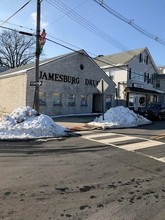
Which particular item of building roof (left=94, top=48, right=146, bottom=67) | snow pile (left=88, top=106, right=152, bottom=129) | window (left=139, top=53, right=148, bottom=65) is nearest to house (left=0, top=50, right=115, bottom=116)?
snow pile (left=88, top=106, right=152, bottom=129)

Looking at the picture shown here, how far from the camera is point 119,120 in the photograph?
63.7 ft

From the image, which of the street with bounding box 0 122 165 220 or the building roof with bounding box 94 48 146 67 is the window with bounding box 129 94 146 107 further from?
the street with bounding box 0 122 165 220

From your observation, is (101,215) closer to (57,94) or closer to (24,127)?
(24,127)

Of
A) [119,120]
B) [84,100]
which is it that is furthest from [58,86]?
[119,120]

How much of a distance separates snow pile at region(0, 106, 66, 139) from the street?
2.61 m

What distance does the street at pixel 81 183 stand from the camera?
4.85 m

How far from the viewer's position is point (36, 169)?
7.43m

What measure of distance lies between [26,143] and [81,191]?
6.41m

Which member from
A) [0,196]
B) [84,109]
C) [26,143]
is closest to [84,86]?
[84,109]

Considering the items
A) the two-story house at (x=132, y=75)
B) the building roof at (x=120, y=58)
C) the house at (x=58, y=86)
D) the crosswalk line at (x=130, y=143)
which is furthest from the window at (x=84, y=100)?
the crosswalk line at (x=130, y=143)

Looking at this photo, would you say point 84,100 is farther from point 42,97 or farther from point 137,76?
point 137,76

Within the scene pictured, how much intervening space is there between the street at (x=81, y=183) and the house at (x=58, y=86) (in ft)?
45.5

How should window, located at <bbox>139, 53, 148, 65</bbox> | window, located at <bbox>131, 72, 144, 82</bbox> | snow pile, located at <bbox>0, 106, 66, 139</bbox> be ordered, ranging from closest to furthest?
snow pile, located at <bbox>0, 106, 66, 139</bbox>
window, located at <bbox>131, 72, 144, 82</bbox>
window, located at <bbox>139, 53, 148, 65</bbox>

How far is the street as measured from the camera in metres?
4.85
